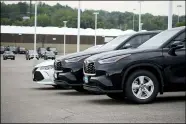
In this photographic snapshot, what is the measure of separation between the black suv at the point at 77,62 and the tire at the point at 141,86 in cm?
205

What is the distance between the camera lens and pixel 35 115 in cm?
725

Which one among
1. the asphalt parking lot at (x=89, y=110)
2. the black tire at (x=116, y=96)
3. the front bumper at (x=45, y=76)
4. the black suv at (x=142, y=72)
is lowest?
the asphalt parking lot at (x=89, y=110)

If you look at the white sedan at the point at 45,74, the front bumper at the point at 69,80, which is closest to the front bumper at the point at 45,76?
the white sedan at the point at 45,74

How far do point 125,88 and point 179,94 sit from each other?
249cm

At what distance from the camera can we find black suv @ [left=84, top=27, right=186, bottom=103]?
8.30 m

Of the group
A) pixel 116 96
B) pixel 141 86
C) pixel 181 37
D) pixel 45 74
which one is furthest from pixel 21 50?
pixel 141 86

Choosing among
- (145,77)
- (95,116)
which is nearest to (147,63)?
(145,77)

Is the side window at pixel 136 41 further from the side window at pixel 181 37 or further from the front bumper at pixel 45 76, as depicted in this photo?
the front bumper at pixel 45 76

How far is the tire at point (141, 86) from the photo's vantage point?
8305 millimetres

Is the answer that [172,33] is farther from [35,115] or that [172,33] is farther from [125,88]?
[35,115]

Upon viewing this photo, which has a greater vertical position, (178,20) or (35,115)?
(178,20)

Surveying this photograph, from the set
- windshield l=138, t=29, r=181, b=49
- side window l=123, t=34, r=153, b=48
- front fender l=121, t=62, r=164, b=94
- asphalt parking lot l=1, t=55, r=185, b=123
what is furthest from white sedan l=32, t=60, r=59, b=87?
front fender l=121, t=62, r=164, b=94

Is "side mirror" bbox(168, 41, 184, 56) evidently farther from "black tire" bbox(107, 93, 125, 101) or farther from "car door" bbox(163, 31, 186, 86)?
"black tire" bbox(107, 93, 125, 101)

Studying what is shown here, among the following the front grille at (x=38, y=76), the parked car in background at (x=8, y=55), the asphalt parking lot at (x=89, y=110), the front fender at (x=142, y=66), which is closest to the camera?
the asphalt parking lot at (x=89, y=110)
